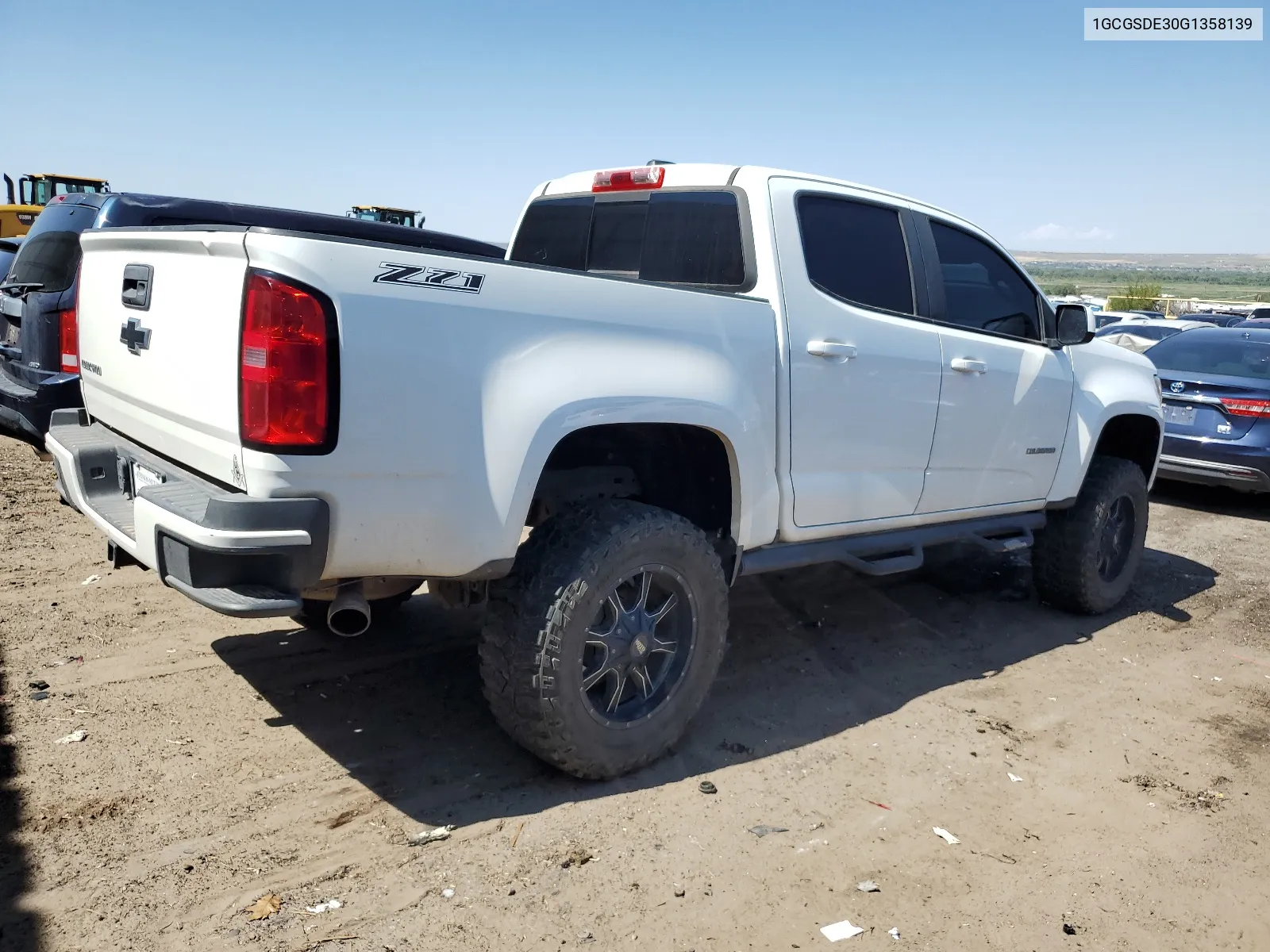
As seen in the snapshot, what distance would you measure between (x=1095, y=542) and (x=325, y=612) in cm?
430

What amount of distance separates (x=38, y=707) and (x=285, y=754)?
1.05 m

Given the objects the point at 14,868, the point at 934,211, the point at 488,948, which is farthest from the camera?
the point at 934,211

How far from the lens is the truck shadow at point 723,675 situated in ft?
11.5

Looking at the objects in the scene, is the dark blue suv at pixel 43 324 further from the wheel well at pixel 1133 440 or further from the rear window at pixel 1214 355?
the rear window at pixel 1214 355

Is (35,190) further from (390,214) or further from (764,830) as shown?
(764,830)

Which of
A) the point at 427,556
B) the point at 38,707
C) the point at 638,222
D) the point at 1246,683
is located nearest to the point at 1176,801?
the point at 1246,683

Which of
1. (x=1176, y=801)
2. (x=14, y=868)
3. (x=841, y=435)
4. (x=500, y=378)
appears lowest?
(x=1176, y=801)

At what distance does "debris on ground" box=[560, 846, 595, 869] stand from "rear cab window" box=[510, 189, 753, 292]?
86.1 inches

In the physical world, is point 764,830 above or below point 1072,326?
below

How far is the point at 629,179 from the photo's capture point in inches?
175

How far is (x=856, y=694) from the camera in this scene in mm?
4461

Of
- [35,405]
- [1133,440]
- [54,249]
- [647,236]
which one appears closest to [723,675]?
[647,236]

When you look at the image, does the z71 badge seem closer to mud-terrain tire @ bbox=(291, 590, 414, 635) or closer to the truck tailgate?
→ the truck tailgate

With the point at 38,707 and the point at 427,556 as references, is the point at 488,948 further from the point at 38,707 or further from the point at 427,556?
the point at 38,707
